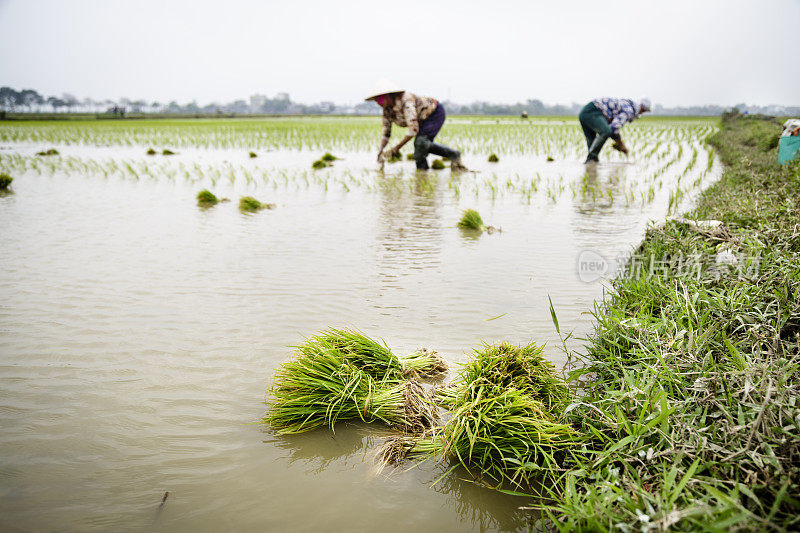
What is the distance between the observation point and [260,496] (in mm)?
1550

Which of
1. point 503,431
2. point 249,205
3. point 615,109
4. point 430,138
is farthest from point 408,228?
point 615,109

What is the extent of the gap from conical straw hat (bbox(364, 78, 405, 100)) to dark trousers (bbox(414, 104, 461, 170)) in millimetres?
817

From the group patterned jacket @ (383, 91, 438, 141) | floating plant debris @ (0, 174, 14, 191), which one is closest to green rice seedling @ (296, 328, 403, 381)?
patterned jacket @ (383, 91, 438, 141)

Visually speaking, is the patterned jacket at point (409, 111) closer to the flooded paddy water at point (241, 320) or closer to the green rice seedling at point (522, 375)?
the flooded paddy water at point (241, 320)

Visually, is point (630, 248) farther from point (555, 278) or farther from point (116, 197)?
point (116, 197)

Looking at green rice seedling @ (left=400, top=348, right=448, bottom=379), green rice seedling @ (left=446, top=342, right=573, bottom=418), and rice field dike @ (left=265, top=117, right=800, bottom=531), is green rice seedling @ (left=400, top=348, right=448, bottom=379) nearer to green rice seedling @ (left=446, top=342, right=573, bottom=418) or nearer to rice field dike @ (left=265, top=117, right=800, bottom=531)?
rice field dike @ (left=265, top=117, right=800, bottom=531)

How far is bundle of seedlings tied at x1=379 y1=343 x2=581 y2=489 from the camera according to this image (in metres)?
1.59

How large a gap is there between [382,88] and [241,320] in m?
6.24

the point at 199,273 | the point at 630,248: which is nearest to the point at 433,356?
the point at 199,273

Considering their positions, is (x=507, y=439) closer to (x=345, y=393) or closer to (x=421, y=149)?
(x=345, y=393)

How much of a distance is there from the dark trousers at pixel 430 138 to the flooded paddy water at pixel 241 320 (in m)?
1.83

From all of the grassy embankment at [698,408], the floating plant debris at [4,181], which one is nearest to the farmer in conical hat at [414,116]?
the floating plant debris at [4,181]

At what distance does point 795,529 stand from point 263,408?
5.64 feet

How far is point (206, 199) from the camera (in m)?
6.17
